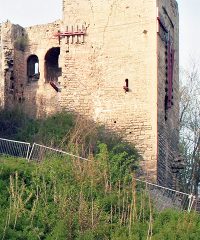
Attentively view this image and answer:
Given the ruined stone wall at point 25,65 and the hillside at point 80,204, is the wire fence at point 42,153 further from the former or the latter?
the ruined stone wall at point 25,65

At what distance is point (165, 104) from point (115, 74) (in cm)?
200

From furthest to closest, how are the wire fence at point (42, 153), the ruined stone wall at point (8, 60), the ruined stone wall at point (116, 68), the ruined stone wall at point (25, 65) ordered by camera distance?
1. the ruined stone wall at point (8, 60)
2. the ruined stone wall at point (25, 65)
3. the ruined stone wall at point (116, 68)
4. the wire fence at point (42, 153)

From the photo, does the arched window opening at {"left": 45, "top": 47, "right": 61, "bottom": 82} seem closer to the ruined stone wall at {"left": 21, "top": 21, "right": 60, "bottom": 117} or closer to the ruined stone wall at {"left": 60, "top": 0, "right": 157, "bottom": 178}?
the ruined stone wall at {"left": 21, "top": 21, "right": 60, "bottom": 117}

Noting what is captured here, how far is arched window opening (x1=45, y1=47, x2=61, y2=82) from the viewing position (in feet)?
84.6

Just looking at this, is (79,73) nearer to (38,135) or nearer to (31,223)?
(38,135)

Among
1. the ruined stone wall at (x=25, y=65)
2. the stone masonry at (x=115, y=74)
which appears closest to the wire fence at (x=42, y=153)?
the stone masonry at (x=115, y=74)

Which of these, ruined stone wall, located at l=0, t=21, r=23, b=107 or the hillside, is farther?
ruined stone wall, located at l=0, t=21, r=23, b=107

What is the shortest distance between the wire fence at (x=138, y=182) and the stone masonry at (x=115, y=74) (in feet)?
→ 11.6

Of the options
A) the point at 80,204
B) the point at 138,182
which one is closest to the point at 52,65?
the point at 138,182

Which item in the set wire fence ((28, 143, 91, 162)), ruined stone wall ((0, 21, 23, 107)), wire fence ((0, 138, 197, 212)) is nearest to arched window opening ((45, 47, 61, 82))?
ruined stone wall ((0, 21, 23, 107))

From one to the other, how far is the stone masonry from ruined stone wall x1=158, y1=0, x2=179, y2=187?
1.1 inches

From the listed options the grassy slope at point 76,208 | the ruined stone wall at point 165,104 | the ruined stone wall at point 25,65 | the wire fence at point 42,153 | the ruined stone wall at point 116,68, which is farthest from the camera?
the ruined stone wall at point 25,65

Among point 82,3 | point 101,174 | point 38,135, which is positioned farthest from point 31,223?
point 82,3

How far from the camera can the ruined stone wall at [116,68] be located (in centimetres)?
2264
